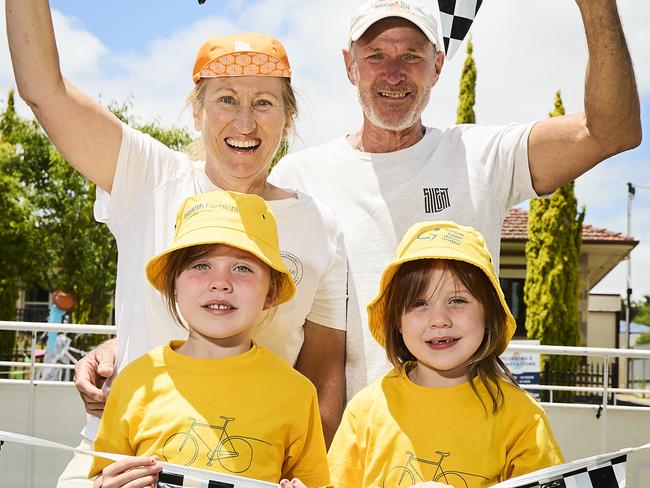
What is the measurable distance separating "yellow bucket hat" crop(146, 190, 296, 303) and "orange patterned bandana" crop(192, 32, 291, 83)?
1.49 feet

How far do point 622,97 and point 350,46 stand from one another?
49.5 inches

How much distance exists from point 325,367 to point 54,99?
129 cm

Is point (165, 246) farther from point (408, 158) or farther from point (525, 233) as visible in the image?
point (525, 233)

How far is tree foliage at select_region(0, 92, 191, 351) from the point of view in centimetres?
2070

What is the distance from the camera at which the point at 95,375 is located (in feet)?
8.36

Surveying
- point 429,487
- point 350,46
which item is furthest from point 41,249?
point 429,487

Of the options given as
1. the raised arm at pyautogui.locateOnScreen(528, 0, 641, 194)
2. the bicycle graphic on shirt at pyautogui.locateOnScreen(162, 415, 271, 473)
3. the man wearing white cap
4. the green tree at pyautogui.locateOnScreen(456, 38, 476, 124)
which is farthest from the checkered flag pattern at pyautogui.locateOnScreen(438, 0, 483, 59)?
the green tree at pyautogui.locateOnScreen(456, 38, 476, 124)

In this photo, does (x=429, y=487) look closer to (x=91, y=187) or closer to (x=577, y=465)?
(x=577, y=465)

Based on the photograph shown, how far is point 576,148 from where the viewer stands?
2738 millimetres

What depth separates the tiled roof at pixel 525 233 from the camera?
19.6 metres

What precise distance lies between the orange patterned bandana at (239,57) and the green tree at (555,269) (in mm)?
15508

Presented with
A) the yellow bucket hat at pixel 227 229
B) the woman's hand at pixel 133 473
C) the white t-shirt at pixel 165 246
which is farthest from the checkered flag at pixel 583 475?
the white t-shirt at pixel 165 246

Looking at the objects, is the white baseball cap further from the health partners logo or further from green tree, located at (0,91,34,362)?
green tree, located at (0,91,34,362)

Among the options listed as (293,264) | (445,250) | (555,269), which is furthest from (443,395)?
(555,269)
